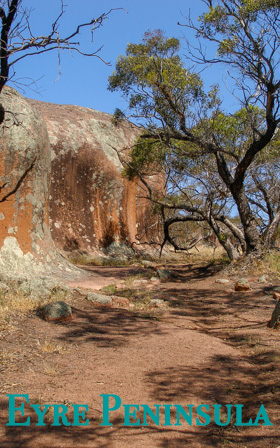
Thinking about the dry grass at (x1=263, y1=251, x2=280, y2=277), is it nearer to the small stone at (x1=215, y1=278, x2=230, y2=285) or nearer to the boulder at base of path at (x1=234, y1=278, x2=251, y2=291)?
the small stone at (x1=215, y1=278, x2=230, y2=285)

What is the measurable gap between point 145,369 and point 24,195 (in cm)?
403

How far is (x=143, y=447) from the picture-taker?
2691mm

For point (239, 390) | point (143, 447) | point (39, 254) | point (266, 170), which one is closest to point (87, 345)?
point (239, 390)

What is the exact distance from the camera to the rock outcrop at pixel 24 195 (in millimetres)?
6844

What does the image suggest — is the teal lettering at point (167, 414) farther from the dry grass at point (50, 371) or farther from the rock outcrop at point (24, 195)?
the rock outcrop at point (24, 195)

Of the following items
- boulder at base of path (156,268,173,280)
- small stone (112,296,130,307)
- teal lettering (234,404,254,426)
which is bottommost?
teal lettering (234,404,254,426)

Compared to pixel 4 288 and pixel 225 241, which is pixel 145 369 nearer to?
pixel 4 288

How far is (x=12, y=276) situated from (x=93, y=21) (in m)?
3.86

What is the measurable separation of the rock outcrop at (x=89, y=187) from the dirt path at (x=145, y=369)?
6710 millimetres

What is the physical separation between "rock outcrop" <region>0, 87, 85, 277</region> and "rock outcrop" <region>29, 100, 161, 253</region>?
16.5 feet

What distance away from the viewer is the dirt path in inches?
111

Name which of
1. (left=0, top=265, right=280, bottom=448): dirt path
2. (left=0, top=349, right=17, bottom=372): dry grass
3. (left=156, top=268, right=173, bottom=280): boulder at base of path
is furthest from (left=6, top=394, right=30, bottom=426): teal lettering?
(left=156, top=268, right=173, bottom=280): boulder at base of path

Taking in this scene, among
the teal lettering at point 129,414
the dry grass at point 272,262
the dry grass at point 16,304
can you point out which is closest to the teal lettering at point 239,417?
the teal lettering at point 129,414

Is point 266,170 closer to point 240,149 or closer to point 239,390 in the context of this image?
point 240,149
